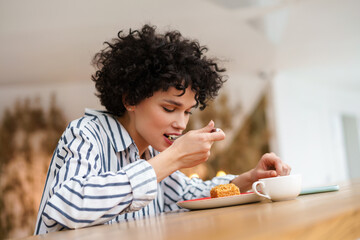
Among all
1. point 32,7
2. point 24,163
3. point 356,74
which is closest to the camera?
point 32,7

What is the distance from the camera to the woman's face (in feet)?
4.66

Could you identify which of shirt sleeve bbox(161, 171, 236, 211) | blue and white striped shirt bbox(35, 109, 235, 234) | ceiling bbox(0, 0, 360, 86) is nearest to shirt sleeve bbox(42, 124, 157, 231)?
blue and white striped shirt bbox(35, 109, 235, 234)

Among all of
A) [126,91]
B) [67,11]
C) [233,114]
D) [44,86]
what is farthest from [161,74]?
[233,114]

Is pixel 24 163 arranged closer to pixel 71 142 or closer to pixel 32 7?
pixel 32 7

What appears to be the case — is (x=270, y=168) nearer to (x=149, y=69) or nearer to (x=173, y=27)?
(x=149, y=69)

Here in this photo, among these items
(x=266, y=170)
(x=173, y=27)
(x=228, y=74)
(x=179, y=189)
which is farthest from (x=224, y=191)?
(x=228, y=74)

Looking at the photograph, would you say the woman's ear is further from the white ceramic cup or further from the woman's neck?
the white ceramic cup

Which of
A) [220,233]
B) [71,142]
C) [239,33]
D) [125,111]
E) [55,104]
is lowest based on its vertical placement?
[220,233]

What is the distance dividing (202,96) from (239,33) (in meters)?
3.37

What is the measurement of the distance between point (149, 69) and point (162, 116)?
0.19 meters

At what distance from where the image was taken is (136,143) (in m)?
1.53

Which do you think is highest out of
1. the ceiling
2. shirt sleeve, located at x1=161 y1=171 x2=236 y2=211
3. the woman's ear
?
the ceiling

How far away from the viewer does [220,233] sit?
1.64 feet

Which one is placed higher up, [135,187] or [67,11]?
[67,11]
